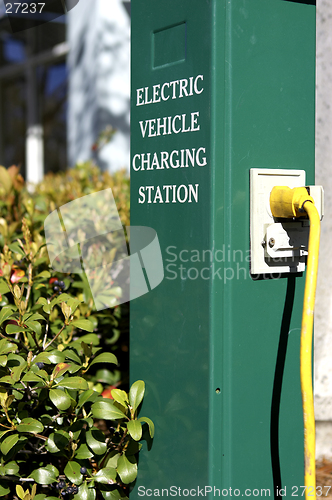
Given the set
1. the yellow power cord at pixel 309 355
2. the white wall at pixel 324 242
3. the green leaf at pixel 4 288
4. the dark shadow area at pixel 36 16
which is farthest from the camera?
the dark shadow area at pixel 36 16

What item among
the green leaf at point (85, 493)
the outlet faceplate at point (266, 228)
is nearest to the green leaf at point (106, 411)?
the green leaf at point (85, 493)

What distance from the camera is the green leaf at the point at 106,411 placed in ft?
5.42

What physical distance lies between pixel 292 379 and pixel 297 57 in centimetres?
97

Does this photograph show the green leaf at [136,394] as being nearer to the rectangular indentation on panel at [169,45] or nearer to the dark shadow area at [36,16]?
the rectangular indentation on panel at [169,45]

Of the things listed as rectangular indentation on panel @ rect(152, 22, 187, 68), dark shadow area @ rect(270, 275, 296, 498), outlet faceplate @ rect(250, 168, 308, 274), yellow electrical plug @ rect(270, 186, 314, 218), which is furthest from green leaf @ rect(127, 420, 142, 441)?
rectangular indentation on panel @ rect(152, 22, 187, 68)

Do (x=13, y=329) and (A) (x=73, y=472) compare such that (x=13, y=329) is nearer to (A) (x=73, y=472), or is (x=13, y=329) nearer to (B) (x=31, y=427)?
(B) (x=31, y=427)

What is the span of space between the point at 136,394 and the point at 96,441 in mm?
202

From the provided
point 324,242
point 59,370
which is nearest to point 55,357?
point 59,370

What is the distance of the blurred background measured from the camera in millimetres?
2588

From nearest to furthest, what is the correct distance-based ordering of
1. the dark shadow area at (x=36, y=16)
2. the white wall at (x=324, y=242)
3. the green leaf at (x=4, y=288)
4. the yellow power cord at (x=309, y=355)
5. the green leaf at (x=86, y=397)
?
the yellow power cord at (x=309, y=355), the green leaf at (x=86, y=397), the green leaf at (x=4, y=288), the white wall at (x=324, y=242), the dark shadow area at (x=36, y=16)

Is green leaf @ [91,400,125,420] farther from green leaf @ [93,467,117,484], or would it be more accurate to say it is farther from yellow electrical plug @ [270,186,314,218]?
yellow electrical plug @ [270,186,314,218]

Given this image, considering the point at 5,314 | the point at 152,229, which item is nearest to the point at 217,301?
the point at 152,229

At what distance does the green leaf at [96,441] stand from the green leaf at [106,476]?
6 centimetres

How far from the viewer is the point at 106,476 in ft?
5.58
